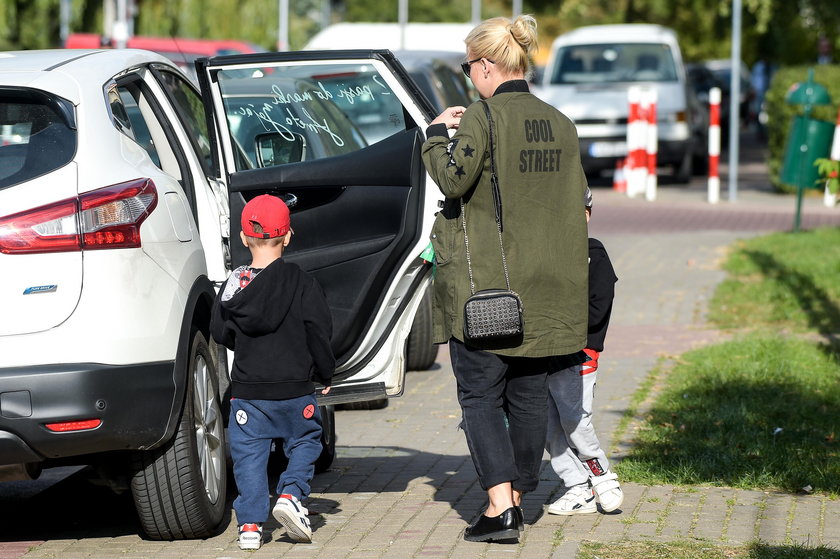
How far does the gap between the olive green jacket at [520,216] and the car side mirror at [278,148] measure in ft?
3.49

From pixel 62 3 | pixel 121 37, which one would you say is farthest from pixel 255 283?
pixel 62 3

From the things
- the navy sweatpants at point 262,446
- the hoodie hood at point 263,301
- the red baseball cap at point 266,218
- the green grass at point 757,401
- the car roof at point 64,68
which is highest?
the car roof at point 64,68

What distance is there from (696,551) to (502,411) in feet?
2.65

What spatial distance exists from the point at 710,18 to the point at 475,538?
30.7m

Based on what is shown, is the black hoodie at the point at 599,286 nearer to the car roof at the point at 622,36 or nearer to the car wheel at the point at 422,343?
the car wheel at the point at 422,343

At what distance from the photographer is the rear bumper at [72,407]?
430 cm

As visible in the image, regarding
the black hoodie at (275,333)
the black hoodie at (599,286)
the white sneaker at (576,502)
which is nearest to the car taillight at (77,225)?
the black hoodie at (275,333)

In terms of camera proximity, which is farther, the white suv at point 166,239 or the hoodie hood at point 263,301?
the hoodie hood at point 263,301

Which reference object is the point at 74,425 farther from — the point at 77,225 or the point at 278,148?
the point at 278,148

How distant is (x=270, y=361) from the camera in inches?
192

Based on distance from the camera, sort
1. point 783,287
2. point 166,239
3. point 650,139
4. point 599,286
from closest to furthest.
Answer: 1. point 166,239
2. point 599,286
3. point 783,287
4. point 650,139

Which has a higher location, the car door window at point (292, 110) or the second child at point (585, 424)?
the car door window at point (292, 110)

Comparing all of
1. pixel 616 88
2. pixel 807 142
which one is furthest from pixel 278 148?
pixel 616 88

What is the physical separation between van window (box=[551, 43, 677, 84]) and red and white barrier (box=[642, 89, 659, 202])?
6.85 feet
